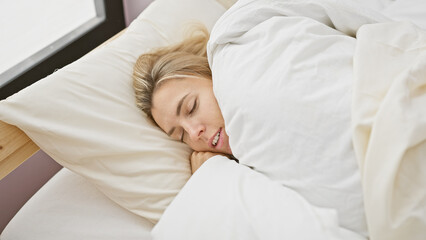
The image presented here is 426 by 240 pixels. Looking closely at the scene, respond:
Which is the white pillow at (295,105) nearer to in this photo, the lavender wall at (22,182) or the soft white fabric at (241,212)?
the soft white fabric at (241,212)

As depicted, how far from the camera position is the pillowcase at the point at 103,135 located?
929mm

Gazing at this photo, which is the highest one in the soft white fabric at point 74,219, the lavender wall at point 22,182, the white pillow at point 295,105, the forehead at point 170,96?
the white pillow at point 295,105

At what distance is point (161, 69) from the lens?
1.12m

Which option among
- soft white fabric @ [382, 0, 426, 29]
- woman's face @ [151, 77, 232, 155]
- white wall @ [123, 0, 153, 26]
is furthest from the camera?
white wall @ [123, 0, 153, 26]

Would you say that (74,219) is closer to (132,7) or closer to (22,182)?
(22,182)

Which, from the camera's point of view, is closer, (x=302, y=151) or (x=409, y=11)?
(x=302, y=151)

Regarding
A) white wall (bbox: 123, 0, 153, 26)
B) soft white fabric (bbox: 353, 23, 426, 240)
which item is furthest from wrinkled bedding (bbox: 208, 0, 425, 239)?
white wall (bbox: 123, 0, 153, 26)

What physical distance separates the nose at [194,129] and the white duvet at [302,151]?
9 centimetres

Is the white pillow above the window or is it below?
above

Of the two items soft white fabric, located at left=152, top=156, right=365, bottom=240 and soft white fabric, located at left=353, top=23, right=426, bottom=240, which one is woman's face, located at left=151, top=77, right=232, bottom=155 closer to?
soft white fabric, located at left=152, top=156, right=365, bottom=240

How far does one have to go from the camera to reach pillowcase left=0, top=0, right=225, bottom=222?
0.93 m

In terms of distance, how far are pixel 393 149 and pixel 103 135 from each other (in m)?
0.64

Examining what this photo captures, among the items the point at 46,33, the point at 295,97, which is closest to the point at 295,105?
the point at 295,97

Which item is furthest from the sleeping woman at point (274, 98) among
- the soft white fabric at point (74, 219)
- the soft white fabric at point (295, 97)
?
the soft white fabric at point (74, 219)
